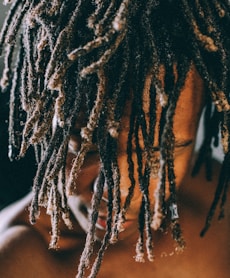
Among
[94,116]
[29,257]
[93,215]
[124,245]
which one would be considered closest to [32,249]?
[29,257]

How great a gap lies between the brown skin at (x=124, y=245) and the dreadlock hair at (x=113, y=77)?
0.11 meters

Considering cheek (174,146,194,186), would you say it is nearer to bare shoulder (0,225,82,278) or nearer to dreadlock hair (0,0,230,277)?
dreadlock hair (0,0,230,277)

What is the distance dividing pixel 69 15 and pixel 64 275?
607 millimetres

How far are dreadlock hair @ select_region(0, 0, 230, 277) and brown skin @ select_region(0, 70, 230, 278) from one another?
0.35ft

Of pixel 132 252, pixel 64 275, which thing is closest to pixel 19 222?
pixel 64 275

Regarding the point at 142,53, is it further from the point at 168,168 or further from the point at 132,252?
the point at 132,252


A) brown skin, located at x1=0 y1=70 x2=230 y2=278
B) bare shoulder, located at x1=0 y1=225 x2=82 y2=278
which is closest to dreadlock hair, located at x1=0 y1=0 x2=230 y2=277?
brown skin, located at x1=0 y1=70 x2=230 y2=278

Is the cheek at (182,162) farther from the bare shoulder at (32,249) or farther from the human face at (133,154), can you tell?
the bare shoulder at (32,249)

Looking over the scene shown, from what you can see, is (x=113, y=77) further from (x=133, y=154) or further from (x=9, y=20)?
(x=9, y=20)

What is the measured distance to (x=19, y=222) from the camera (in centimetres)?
126

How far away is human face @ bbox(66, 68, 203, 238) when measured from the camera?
0.93 meters

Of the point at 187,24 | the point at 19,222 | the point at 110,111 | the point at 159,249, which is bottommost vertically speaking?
the point at 159,249

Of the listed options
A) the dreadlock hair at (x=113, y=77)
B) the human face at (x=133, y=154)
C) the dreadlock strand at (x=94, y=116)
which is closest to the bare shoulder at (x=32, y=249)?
the human face at (x=133, y=154)

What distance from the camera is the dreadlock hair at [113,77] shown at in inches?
32.8
